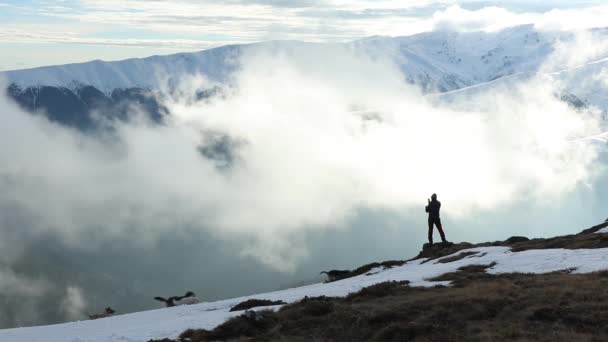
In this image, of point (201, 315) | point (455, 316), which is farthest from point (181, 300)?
point (455, 316)

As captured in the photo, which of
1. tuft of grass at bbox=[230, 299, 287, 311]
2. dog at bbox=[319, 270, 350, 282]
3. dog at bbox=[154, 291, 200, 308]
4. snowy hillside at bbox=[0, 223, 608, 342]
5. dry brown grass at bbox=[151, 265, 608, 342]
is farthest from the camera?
dog at bbox=[319, 270, 350, 282]

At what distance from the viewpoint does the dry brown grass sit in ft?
42.4

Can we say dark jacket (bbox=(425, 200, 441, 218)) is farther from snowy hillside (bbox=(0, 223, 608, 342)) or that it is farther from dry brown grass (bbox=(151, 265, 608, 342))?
dry brown grass (bbox=(151, 265, 608, 342))

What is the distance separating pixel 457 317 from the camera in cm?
1442

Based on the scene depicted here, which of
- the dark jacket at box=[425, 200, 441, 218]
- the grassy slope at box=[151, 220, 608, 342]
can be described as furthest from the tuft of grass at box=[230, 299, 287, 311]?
the dark jacket at box=[425, 200, 441, 218]

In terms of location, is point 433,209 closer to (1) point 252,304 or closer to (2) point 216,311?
(1) point 252,304

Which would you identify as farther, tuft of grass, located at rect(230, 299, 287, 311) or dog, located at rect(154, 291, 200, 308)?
dog, located at rect(154, 291, 200, 308)

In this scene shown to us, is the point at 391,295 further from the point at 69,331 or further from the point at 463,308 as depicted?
the point at 69,331

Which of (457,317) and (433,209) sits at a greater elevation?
(433,209)

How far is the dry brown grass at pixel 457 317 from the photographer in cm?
1293

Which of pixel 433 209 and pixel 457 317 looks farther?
pixel 433 209

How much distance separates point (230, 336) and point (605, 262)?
40.6 ft

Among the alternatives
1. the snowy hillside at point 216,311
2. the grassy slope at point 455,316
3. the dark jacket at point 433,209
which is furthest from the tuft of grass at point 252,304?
the dark jacket at point 433,209

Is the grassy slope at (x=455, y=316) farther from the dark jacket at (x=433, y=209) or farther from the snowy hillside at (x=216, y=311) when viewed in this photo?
the dark jacket at (x=433, y=209)
